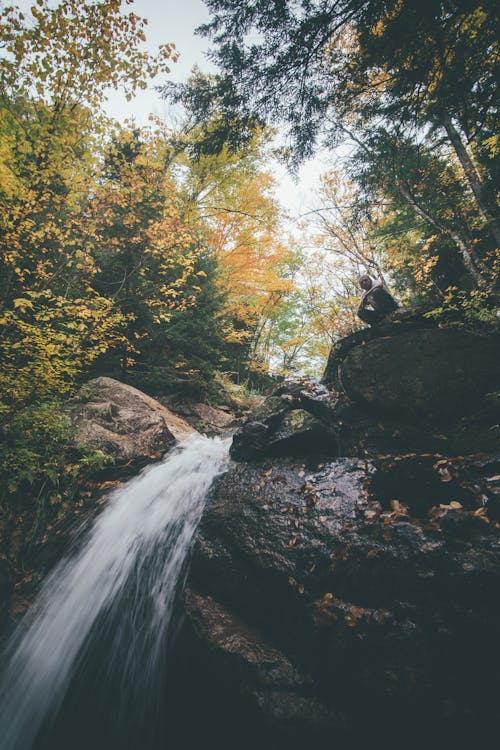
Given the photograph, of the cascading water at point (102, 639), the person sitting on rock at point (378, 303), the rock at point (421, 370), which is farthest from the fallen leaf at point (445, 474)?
the person sitting on rock at point (378, 303)

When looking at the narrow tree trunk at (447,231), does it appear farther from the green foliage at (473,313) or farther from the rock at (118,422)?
the rock at (118,422)

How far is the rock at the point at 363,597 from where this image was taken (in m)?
1.92

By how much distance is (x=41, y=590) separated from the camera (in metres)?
3.65

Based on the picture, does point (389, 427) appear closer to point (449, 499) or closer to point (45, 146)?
point (449, 499)

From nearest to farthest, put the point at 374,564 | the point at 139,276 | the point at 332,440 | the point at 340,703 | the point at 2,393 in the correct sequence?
1. the point at 340,703
2. the point at 374,564
3. the point at 2,393
4. the point at 332,440
5. the point at 139,276

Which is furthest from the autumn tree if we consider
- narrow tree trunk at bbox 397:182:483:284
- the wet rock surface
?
narrow tree trunk at bbox 397:182:483:284

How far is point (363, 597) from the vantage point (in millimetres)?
2389

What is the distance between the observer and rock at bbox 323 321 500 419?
4.62m

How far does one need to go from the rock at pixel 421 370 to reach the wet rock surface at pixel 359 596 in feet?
2.36

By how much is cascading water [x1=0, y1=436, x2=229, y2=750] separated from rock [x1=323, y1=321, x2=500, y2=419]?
3932 millimetres

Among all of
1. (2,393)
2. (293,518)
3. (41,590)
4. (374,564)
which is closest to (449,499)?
(374,564)

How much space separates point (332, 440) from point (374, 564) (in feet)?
8.13

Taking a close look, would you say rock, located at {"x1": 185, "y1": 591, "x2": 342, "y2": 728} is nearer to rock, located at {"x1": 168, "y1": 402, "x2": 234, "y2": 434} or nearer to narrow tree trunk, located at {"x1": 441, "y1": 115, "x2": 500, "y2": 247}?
rock, located at {"x1": 168, "y1": 402, "x2": 234, "y2": 434}

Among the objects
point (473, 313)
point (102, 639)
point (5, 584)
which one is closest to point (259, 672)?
point (102, 639)
